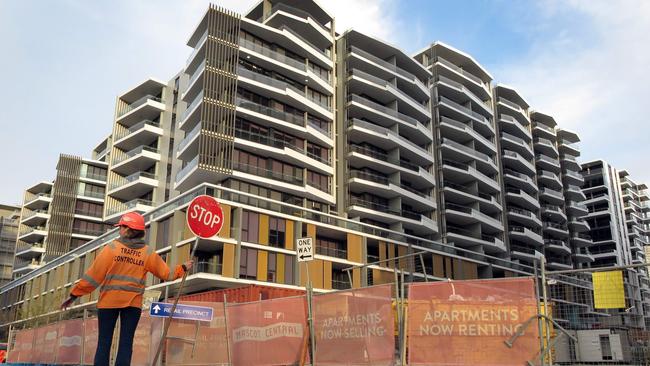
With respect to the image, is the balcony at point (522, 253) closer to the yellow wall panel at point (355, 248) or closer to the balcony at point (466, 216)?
the balcony at point (466, 216)

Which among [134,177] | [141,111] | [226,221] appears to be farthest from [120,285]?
[141,111]

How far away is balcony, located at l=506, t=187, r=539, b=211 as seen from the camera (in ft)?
252

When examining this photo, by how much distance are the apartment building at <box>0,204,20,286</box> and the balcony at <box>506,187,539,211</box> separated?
86.5 meters

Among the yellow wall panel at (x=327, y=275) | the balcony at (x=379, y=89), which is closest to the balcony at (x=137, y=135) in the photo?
the balcony at (x=379, y=89)

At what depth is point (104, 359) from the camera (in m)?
6.29

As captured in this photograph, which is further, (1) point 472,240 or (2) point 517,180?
(2) point 517,180

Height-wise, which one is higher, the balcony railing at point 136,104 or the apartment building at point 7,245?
the balcony railing at point 136,104

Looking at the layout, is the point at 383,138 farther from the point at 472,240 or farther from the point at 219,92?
the point at 219,92

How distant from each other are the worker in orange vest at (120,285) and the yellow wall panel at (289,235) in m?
39.6

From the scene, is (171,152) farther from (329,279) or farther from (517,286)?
(517,286)

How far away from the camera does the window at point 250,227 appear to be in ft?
145

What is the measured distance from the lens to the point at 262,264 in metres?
44.3

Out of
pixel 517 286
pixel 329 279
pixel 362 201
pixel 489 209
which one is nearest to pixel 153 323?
pixel 517 286

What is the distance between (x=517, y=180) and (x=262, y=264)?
4637 cm
